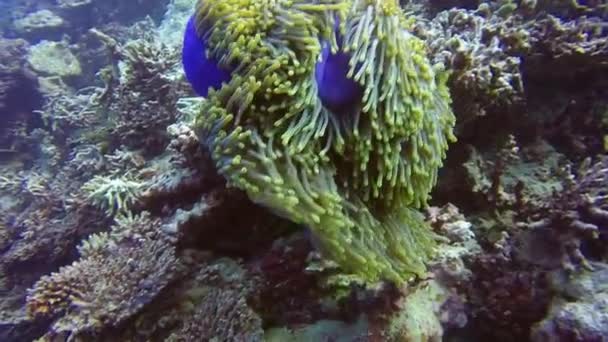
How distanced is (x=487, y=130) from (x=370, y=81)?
4.87 ft

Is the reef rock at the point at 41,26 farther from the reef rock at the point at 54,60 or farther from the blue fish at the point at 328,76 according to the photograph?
the blue fish at the point at 328,76

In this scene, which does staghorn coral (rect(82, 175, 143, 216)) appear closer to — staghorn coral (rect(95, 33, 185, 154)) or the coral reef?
the coral reef

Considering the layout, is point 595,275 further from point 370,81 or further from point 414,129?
point 370,81

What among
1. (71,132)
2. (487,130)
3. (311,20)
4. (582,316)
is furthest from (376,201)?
(71,132)

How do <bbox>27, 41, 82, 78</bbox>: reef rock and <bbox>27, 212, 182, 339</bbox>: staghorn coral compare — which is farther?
<bbox>27, 41, 82, 78</bbox>: reef rock

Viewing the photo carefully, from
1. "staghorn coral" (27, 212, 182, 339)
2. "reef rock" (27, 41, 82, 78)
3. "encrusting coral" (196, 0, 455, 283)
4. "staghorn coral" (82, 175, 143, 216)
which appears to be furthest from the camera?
"reef rock" (27, 41, 82, 78)

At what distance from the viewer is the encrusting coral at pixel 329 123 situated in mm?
1985

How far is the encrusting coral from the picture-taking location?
1.99 meters

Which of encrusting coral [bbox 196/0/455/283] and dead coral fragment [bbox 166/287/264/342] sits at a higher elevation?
encrusting coral [bbox 196/0/455/283]

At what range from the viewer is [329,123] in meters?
2.12

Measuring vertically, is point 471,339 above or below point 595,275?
below

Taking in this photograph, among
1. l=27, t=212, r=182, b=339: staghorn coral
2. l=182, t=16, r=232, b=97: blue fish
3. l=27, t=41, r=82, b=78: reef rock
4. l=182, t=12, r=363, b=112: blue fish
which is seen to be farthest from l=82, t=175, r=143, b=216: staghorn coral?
l=27, t=41, r=82, b=78: reef rock

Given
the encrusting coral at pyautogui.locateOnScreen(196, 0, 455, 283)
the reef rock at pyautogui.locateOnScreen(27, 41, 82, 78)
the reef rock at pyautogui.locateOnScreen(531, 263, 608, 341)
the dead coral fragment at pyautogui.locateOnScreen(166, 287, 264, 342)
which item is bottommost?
the reef rock at pyautogui.locateOnScreen(27, 41, 82, 78)

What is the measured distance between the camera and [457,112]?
2.92 meters
